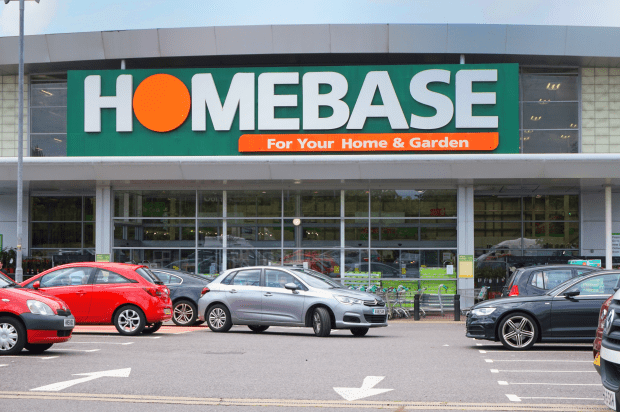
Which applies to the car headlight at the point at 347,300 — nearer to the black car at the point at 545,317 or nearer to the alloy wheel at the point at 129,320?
the black car at the point at 545,317

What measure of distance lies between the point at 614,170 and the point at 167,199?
14770 millimetres

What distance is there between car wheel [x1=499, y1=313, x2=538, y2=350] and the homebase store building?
11524 millimetres

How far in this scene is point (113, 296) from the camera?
53.0ft

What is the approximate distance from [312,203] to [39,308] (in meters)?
16.1

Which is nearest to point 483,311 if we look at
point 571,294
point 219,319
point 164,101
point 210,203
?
point 571,294

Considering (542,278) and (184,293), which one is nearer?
(542,278)

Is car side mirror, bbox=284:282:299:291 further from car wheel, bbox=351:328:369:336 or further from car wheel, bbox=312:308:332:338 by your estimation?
car wheel, bbox=351:328:369:336

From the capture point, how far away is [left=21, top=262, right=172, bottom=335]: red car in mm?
16109

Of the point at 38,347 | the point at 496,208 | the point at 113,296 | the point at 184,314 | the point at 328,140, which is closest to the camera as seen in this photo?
the point at 38,347

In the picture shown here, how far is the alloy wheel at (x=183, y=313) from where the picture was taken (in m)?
19.8

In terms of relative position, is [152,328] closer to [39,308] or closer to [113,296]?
[113,296]

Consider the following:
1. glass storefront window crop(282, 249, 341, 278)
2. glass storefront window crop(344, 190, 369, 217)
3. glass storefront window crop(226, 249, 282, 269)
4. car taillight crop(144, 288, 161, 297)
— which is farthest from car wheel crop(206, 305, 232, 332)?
glass storefront window crop(344, 190, 369, 217)

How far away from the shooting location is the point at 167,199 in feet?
92.2

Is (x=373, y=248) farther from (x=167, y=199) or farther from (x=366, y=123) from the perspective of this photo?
(x=167, y=199)
